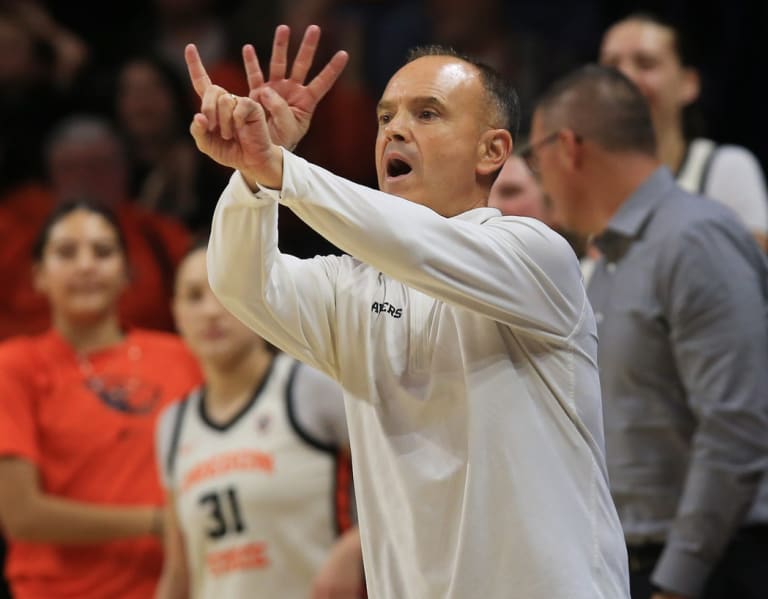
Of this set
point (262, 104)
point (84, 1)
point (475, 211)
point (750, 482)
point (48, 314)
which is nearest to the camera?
point (262, 104)

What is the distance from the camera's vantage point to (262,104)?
240 centimetres

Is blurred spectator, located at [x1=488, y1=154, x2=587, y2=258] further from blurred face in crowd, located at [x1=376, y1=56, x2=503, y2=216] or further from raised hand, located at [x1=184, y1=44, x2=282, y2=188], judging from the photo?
raised hand, located at [x1=184, y1=44, x2=282, y2=188]

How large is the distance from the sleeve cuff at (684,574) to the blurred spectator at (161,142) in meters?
3.36

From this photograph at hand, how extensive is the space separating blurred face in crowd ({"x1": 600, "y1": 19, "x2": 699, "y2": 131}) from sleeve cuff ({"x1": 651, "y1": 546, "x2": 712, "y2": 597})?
1.70 metres

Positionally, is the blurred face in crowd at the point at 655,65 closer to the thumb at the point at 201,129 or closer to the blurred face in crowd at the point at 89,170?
the blurred face in crowd at the point at 89,170

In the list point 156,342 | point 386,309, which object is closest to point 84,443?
point 156,342

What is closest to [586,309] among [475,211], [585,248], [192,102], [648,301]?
[475,211]

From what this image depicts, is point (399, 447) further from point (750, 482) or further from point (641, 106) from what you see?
point (641, 106)

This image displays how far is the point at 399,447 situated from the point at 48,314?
11.8 ft

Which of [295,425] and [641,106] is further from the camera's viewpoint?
[295,425]

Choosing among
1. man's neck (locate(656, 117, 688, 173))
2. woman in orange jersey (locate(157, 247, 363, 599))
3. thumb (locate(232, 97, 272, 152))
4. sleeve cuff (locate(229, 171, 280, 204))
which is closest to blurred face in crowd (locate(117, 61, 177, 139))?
woman in orange jersey (locate(157, 247, 363, 599))

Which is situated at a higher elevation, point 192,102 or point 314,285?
point 192,102

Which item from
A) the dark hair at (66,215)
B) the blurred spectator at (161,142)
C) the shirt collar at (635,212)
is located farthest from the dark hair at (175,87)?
the shirt collar at (635,212)

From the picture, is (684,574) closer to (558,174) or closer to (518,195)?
(558,174)
